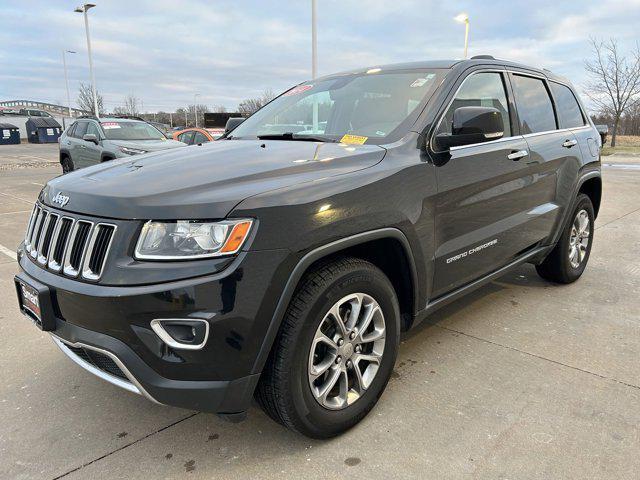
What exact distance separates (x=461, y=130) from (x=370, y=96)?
72 cm

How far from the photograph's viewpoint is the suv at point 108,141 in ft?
34.9

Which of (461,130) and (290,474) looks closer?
(290,474)

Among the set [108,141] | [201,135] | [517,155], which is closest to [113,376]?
[517,155]

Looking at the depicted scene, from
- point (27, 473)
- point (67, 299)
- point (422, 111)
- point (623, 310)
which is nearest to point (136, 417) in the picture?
point (27, 473)

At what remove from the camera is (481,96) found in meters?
3.35

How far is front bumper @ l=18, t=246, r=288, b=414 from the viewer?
1888 mm

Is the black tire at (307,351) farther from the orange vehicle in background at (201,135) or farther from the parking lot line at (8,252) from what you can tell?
the orange vehicle in background at (201,135)

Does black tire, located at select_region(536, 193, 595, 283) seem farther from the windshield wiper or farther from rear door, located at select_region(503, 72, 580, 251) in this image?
the windshield wiper

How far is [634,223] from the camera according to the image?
765 centimetres

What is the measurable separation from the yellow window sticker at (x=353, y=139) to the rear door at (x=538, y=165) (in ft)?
3.65

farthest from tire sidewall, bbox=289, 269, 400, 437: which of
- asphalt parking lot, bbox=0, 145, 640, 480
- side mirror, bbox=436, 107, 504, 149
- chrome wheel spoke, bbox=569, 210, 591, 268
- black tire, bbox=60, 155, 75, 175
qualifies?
black tire, bbox=60, 155, 75, 175

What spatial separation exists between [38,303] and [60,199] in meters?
0.48

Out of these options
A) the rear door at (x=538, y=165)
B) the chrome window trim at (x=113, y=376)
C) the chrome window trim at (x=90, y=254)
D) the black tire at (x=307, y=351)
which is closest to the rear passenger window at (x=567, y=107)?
the rear door at (x=538, y=165)

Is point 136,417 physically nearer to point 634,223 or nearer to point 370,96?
point 370,96
